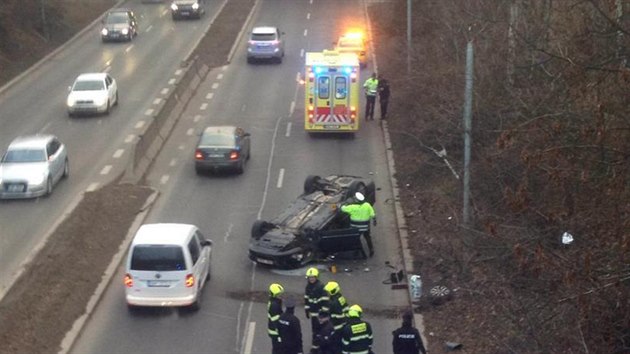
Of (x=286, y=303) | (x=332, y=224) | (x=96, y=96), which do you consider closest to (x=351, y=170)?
(x=332, y=224)

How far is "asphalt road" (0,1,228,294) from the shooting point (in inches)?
1057

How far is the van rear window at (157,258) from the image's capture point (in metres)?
19.9

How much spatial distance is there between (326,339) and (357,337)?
908 mm

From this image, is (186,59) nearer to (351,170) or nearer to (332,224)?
(351,170)

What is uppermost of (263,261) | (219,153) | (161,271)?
(161,271)

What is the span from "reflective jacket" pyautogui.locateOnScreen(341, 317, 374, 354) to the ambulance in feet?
67.3

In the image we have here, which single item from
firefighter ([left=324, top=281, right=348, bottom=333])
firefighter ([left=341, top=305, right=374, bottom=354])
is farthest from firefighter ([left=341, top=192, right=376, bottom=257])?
firefighter ([left=341, top=305, right=374, bottom=354])

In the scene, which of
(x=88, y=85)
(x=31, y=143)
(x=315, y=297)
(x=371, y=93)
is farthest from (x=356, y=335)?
(x=88, y=85)

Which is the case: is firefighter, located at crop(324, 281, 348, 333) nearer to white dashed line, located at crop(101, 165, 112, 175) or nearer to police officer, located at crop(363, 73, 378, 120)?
white dashed line, located at crop(101, 165, 112, 175)

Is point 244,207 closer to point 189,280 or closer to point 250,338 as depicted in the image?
point 189,280

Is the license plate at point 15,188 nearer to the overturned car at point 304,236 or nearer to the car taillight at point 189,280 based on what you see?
the overturned car at point 304,236

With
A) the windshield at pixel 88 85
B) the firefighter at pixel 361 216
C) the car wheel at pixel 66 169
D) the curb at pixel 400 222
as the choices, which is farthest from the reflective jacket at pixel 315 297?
the windshield at pixel 88 85

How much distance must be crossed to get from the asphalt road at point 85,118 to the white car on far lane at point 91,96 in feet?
1.23

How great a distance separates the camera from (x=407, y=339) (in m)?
15.2
